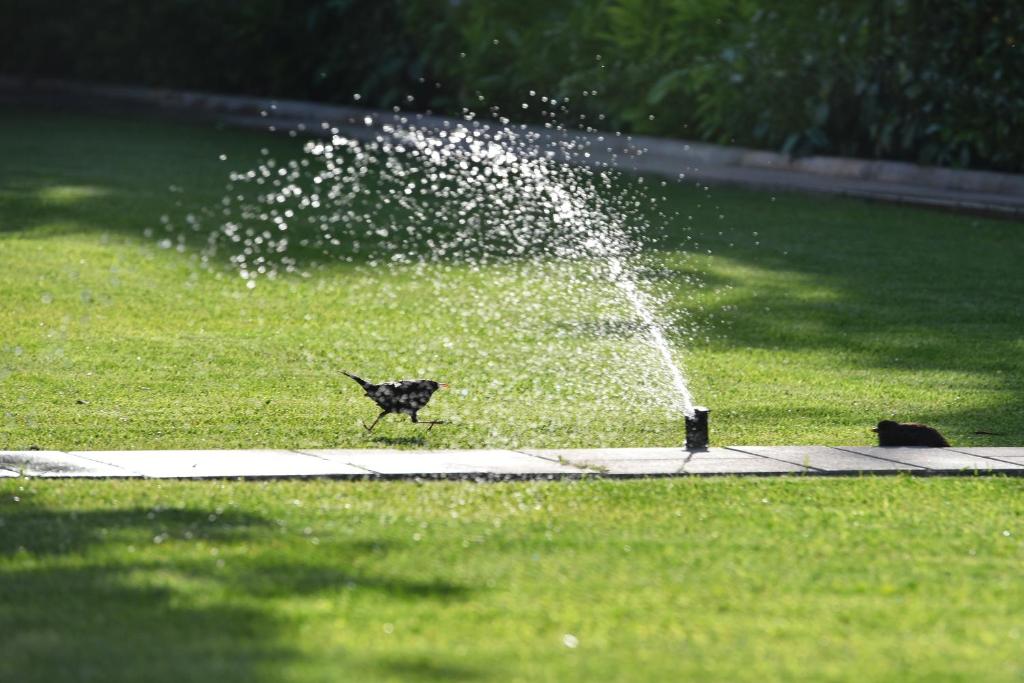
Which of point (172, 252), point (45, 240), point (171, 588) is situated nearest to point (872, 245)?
point (172, 252)

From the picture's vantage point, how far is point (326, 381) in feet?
26.4

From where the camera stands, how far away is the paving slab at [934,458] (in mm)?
6285

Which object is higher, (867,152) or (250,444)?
(867,152)

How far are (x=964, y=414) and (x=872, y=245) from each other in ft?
Answer: 17.6

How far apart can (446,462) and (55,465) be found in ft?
4.68

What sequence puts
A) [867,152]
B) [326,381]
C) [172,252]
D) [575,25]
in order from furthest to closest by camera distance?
[575,25] < [867,152] < [172,252] < [326,381]

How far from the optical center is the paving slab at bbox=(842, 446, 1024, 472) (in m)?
6.29

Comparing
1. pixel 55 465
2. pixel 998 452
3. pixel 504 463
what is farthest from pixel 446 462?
pixel 998 452

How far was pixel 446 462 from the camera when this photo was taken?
6.13 meters

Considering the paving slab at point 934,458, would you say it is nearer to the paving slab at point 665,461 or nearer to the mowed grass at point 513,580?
the mowed grass at point 513,580

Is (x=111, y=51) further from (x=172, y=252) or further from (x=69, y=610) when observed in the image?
(x=69, y=610)

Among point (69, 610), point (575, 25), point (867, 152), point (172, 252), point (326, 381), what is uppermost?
point (575, 25)

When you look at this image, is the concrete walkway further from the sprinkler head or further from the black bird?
the black bird

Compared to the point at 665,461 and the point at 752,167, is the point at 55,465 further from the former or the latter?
the point at 752,167
